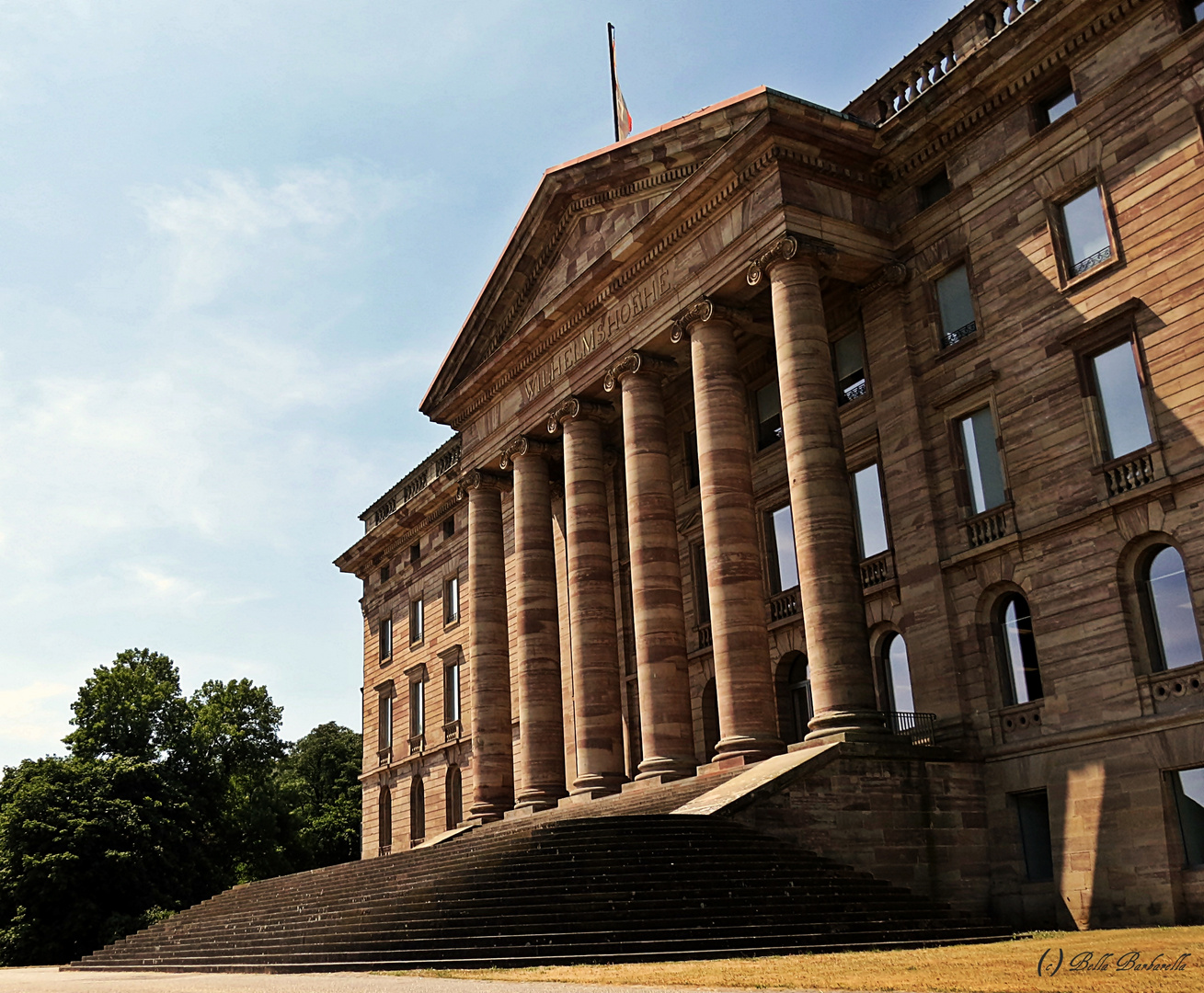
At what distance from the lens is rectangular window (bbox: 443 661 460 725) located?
5125 centimetres

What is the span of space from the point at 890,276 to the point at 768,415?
6497 millimetres

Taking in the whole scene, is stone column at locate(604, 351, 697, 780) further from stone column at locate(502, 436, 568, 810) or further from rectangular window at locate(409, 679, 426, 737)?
rectangular window at locate(409, 679, 426, 737)

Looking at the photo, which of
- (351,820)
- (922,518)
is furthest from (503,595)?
(351,820)

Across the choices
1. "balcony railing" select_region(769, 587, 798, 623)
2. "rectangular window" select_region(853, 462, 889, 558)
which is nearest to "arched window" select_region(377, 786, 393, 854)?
"balcony railing" select_region(769, 587, 798, 623)

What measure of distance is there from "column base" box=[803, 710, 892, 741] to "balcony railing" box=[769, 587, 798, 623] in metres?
6.85

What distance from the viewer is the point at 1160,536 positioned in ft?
78.6

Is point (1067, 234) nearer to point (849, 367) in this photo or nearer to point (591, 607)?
point (849, 367)

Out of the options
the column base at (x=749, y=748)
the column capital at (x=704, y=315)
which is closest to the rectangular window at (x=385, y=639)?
the column capital at (x=704, y=315)

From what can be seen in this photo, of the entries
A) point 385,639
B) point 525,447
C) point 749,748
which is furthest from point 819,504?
point 385,639

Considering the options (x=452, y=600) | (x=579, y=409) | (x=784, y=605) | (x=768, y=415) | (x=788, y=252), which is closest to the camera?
(x=788, y=252)

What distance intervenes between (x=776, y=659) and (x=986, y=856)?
8928mm

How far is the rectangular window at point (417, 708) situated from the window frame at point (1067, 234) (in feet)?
118

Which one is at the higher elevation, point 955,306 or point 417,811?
point 955,306

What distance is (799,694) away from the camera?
110 ft
